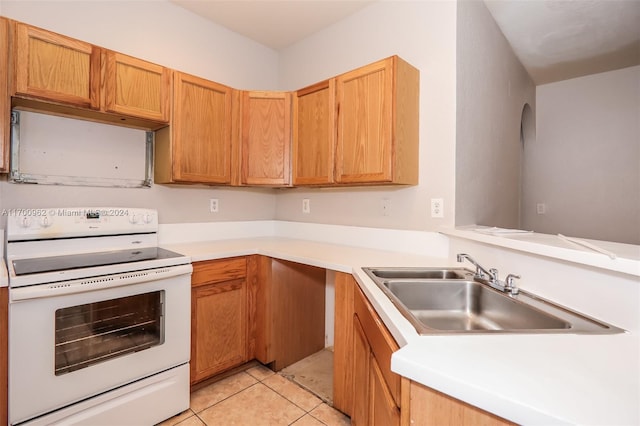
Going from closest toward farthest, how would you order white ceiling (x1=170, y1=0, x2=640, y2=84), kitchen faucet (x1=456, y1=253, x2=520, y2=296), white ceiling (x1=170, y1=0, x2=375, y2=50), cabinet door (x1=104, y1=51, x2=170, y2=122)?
kitchen faucet (x1=456, y1=253, x2=520, y2=296) < cabinet door (x1=104, y1=51, x2=170, y2=122) < white ceiling (x1=170, y1=0, x2=640, y2=84) < white ceiling (x1=170, y1=0, x2=375, y2=50)

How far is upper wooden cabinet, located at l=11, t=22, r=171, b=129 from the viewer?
60.0 inches

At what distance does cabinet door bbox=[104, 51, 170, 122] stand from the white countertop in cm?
185

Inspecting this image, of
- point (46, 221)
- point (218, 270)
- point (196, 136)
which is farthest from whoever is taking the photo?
point (196, 136)

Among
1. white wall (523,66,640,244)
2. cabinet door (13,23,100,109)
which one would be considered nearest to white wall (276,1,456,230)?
cabinet door (13,23,100,109)

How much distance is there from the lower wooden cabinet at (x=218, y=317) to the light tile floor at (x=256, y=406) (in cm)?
12

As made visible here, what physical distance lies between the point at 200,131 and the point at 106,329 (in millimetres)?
1323

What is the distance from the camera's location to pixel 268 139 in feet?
7.96

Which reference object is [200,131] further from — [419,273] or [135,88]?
[419,273]

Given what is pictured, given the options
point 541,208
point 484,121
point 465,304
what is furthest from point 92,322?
point 541,208

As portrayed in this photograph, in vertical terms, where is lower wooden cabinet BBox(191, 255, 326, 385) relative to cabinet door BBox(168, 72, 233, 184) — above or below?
below

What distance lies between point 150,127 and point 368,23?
1721 mm

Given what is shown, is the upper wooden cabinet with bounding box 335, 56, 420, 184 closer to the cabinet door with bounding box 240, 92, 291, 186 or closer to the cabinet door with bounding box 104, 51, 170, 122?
the cabinet door with bounding box 240, 92, 291, 186

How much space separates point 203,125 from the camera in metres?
2.19

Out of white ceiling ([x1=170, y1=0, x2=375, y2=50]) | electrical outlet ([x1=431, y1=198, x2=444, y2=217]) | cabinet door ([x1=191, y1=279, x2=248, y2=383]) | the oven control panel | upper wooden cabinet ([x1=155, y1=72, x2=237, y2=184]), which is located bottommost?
cabinet door ([x1=191, y1=279, x2=248, y2=383])
